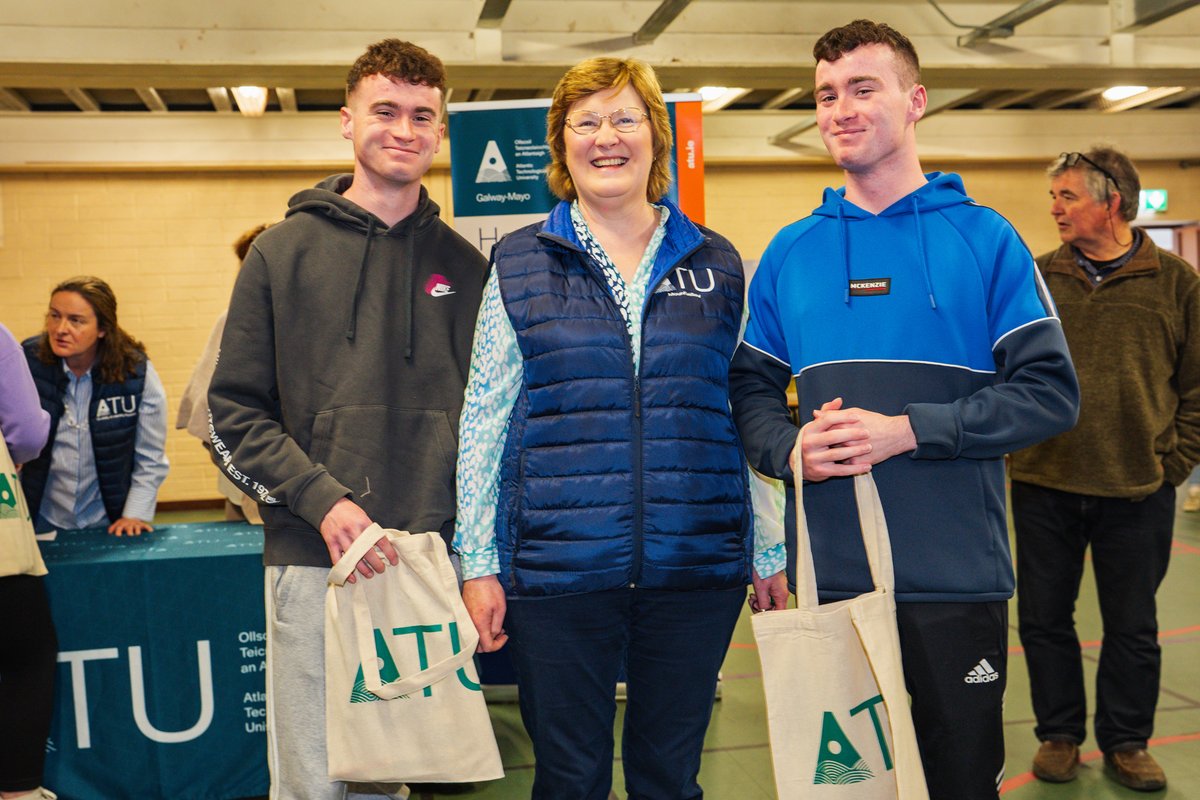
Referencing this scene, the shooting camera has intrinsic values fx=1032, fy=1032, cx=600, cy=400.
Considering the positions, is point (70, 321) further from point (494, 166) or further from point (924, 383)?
point (924, 383)

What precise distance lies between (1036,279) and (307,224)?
133cm

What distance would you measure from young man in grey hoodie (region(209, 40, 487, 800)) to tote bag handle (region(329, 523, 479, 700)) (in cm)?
4

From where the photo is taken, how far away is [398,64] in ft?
6.39

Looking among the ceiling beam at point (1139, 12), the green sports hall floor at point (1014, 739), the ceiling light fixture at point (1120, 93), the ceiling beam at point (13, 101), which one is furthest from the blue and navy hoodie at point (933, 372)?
the ceiling light fixture at point (1120, 93)

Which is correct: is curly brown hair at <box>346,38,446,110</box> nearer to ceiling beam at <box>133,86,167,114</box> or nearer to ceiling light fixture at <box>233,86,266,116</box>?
ceiling light fixture at <box>233,86,266,116</box>

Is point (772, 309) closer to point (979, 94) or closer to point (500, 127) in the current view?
point (500, 127)

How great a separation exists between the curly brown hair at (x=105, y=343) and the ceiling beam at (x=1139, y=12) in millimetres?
5690

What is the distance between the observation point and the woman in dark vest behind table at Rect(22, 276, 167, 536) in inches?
128

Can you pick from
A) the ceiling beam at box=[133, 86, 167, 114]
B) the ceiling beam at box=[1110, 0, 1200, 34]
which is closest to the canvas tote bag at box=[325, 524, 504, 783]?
the ceiling beam at box=[1110, 0, 1200, 34]

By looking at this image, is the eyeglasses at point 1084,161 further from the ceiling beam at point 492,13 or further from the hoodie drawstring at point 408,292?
the ceiling beam at point 492,13

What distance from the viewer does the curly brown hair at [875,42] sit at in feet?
5.67

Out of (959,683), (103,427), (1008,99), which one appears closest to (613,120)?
(959,683)

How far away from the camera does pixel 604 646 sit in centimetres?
180

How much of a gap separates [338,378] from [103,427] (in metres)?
1.75
